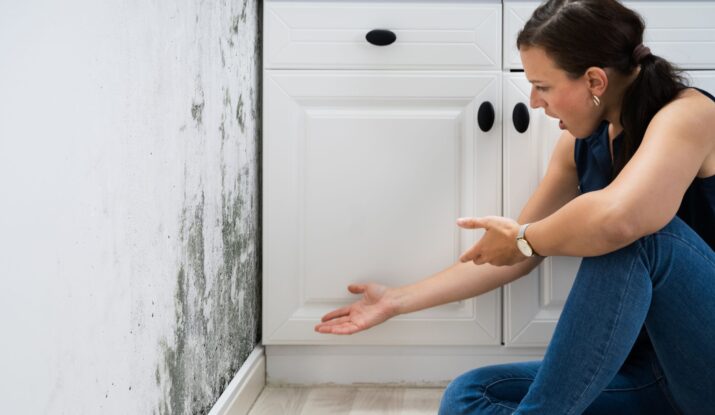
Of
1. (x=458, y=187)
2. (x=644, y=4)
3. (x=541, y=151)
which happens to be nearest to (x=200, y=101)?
(x=458, y=187)

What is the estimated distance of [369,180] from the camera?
4.71 feet

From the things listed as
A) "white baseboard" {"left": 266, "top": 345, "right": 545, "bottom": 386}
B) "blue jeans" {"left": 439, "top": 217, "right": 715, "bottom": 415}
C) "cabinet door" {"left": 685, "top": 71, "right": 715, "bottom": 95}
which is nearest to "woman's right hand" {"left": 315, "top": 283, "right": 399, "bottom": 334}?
"white baseboard" {"left": 266, "top": 345, "right": 545, "bottom": 386}

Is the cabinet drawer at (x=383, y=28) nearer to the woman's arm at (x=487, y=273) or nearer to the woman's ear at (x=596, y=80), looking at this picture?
the woman's arm at (x=487, y=273)

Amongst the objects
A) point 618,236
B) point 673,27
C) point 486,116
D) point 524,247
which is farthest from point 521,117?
point 618,236

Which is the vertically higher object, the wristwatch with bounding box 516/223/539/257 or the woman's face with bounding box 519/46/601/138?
the woman's face with bounding box 519/46/601/138

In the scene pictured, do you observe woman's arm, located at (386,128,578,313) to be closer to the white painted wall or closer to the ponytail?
the ponytail

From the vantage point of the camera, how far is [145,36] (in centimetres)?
81

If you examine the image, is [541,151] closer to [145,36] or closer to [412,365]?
[412,365]

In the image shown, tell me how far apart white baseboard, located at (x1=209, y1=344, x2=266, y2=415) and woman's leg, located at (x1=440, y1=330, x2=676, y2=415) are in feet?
1.21

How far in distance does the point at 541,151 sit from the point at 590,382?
639 mm

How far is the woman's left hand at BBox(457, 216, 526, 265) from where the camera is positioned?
1.02 meters

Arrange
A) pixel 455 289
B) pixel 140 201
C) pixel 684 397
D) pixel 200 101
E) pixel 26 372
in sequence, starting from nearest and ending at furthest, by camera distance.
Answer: pixel 26 372, pixel 140 201, pixel 684 397, pixel 200 101, pixel 455 289

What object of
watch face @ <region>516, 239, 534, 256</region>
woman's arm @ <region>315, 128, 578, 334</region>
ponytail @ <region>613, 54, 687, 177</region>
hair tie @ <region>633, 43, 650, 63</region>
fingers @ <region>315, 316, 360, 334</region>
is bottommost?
fingers @ <region>315, 316, 360, 334</region>

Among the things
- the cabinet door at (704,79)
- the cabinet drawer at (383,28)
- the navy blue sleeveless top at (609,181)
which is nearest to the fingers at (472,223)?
the navy blue sleeveless top at (609,181)
